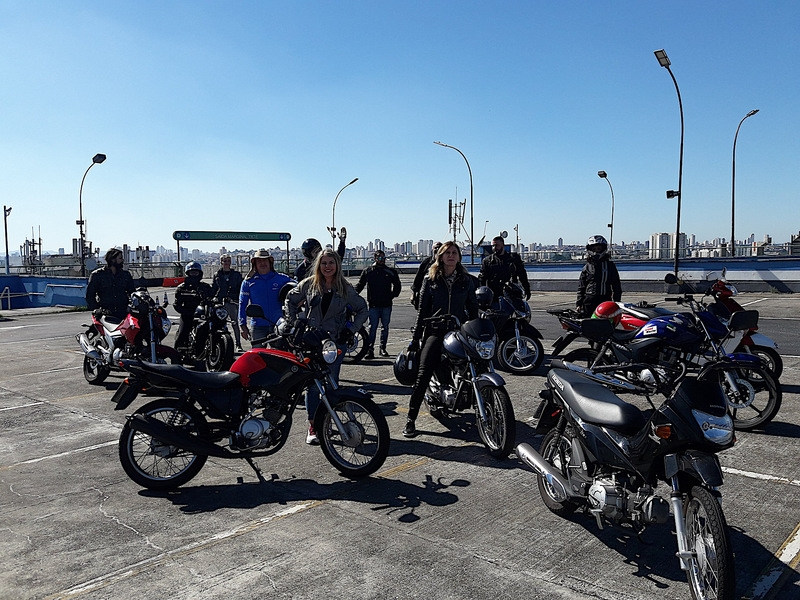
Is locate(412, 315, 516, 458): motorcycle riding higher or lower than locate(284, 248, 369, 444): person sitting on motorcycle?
lower

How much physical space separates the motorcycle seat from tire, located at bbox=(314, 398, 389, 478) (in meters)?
1.55

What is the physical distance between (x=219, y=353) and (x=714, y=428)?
8.33 meters

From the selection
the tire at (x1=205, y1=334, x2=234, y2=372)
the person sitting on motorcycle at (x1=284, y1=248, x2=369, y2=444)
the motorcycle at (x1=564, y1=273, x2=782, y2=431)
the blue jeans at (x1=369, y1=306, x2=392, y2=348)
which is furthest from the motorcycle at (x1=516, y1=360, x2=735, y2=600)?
the blue jeans at (x1=369, y1=306, x2=392, y2=348)

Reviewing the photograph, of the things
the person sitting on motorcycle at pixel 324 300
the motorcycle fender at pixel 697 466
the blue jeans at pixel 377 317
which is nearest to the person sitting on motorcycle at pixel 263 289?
the person sitting on motorcycle at pixel 324 300

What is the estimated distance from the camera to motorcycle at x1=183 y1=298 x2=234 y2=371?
1030 centimetres

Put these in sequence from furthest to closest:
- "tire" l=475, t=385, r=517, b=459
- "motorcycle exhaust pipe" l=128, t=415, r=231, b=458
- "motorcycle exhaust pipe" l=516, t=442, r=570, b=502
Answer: "tire" l=475, t=385, r=517, b=459
"motorcycle exhaust pipe" l=128, t=415, r=231, b=458
"motorcycle exhaust pipe" l=516, t=442, r=570, b=502

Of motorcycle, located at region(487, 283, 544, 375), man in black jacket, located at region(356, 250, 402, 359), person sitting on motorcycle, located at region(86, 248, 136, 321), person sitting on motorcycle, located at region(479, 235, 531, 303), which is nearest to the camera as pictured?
motorcycle, located at region(487, 283, 544, 375)

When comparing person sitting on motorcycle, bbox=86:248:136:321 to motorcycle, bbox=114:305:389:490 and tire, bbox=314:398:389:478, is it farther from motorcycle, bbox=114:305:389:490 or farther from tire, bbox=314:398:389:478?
tire, bbox=314:398:389:478

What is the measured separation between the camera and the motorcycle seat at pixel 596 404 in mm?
3604

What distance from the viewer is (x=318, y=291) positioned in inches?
247

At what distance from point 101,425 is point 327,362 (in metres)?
3.31

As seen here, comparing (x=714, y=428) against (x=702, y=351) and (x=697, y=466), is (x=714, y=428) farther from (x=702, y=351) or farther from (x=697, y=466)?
(x=702, y=351)

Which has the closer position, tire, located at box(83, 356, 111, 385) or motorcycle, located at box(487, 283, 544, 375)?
motorcycle, located at box(487, 283, 544, 375)

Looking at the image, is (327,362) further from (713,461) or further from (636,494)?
(713,461)
